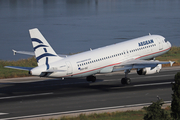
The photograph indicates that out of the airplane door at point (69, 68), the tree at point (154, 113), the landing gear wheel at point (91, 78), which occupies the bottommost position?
the tree at point (154, 113)

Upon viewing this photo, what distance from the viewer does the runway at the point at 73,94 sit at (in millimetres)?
36688

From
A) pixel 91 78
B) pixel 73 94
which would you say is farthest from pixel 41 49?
pixel 91 78

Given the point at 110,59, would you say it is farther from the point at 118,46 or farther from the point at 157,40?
the point at 157,40

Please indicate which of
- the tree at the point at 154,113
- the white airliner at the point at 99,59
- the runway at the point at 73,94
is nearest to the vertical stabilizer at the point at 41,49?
the white airliner at the point at 99,59

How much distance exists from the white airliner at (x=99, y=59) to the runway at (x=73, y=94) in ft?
7.11

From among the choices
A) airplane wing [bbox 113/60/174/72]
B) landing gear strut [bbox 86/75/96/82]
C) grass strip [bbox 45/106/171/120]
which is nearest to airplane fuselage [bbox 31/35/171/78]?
airplane wing [bbox 113/60/174/72]

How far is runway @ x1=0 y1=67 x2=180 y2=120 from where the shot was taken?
1444 inches

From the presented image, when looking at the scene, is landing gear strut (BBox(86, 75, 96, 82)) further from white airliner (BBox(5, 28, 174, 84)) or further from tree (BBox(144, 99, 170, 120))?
tree (BBox(144, 99, 170, 120))

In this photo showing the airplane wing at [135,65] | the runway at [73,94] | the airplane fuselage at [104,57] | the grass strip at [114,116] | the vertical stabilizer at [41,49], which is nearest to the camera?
the grass strip at [114,116]

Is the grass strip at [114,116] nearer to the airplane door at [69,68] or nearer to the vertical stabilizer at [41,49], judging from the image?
the airplane door at [69,68]

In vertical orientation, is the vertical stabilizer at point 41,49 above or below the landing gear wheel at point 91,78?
above

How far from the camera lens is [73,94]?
42.6 metres

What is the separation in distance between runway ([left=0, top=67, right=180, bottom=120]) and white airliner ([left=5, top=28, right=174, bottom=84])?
7.11ft

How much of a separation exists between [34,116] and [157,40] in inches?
982
